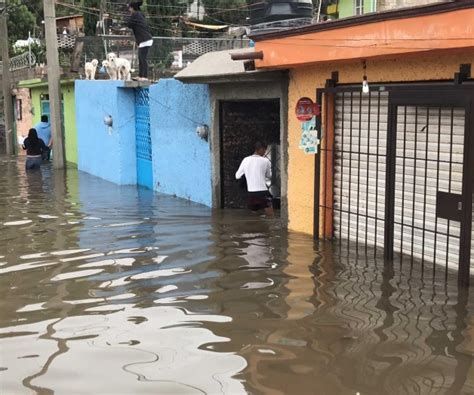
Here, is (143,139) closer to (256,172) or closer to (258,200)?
(258,200)

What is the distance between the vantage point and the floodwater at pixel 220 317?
13.5 ft

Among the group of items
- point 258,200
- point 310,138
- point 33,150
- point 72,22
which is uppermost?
point 72,22

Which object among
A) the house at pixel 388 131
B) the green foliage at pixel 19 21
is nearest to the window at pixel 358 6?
the house at pixel 388 131

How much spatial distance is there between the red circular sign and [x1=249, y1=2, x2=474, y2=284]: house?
0.26 feet

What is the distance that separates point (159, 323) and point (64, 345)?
0.78 m

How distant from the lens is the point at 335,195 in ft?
27.0

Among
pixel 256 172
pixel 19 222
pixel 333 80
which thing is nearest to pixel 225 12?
pixel 256 172

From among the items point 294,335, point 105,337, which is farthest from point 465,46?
point 105,337

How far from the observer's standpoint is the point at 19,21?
102 ft

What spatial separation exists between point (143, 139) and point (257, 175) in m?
5.83

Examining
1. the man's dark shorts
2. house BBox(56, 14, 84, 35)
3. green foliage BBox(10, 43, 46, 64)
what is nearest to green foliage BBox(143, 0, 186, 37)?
house BBox(56, 14, 84, 35)

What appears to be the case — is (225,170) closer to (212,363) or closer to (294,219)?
(294,219)

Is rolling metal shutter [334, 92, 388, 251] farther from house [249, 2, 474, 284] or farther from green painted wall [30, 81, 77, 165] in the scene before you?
green painted wall [30, 81, 77, 165]

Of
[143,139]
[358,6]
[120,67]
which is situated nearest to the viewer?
[143,139]
